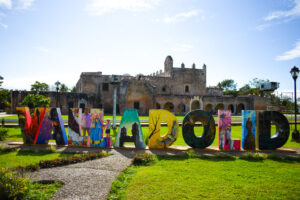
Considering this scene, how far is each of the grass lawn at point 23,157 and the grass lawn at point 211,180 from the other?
2.91m

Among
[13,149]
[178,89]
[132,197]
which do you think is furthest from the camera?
[178,89]

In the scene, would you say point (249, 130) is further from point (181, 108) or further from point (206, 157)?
point (181, 108)

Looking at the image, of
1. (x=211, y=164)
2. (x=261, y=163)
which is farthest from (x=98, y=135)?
(x=261, y=163)

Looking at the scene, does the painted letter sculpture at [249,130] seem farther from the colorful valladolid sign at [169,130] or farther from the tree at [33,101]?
the tree at [33,101]

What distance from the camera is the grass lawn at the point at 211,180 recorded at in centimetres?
388

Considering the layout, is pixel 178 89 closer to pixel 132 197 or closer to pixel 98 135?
pixel 98 135

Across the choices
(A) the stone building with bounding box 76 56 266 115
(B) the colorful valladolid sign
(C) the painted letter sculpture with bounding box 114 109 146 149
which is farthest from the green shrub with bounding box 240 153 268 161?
(A) the stone building with bounding box 76 56 266 115

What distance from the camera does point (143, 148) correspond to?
311 inches

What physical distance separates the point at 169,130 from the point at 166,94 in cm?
2153

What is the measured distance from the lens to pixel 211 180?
4.59 metres

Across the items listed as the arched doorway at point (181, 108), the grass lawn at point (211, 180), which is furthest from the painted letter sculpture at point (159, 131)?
the arched doorway at point (181, 108)

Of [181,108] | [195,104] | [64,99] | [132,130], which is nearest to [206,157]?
[132,130]

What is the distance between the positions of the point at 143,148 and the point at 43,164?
3.61 m

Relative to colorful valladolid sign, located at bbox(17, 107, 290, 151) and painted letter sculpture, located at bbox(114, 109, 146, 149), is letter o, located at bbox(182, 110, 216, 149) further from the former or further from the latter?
painted letter sculpture, located at bbox(114, 109, 146, 149)
